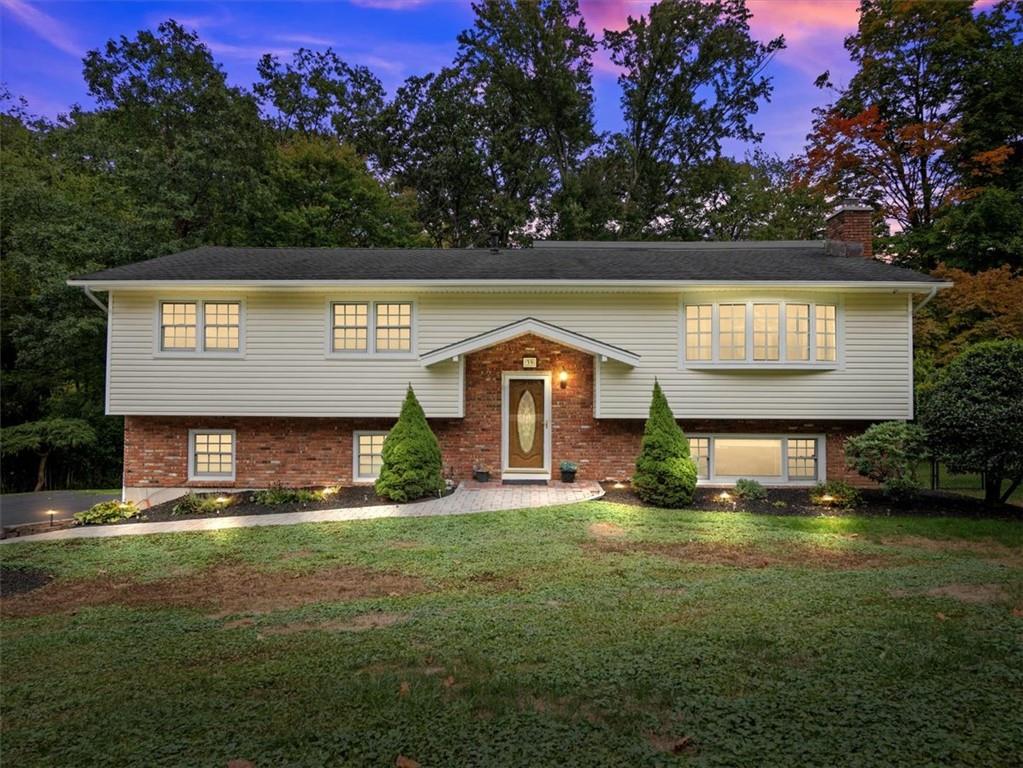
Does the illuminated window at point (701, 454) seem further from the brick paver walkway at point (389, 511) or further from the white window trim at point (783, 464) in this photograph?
the brick paver walkway at point (389, 511)

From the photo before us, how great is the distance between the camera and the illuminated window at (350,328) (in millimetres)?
12953

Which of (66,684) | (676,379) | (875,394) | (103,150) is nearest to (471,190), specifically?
(103,150)

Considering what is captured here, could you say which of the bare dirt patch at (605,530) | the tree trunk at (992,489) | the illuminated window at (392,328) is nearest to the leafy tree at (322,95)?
the illuminated window at (392,328)

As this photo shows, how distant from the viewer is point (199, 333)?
1281cm

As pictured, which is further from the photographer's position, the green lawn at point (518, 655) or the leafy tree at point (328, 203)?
the leafy tree at point (328, 203)

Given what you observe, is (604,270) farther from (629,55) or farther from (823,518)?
(629,55)

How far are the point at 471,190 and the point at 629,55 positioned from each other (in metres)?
9.82

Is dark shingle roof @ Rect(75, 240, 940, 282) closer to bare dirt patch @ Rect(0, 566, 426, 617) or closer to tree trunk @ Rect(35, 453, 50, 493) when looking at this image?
bare dirt patch @ Rect(0, 566, 426, 617)

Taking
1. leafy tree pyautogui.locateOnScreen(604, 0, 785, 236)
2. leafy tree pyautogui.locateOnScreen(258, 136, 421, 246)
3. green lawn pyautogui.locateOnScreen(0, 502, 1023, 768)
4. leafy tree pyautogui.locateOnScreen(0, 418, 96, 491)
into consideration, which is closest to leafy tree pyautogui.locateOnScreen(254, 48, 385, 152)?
leafy tree pyautogui.locateOnScreen(258, 136, 421, 246)

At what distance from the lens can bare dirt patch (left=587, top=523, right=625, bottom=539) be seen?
8.57 m

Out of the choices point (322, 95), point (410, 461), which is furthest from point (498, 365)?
point (322, 95)

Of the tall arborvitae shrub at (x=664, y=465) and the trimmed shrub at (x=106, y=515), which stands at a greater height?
the tall arborvitae shrub at (x=664, y=465)

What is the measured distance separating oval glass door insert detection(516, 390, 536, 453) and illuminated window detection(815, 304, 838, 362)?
6.07 m

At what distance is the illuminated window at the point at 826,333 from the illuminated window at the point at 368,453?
942cm
